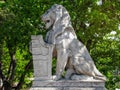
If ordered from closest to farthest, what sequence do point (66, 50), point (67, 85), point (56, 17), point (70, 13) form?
point (67, 85) → point (66, 50) → point (56, 17) → point (70, 13)

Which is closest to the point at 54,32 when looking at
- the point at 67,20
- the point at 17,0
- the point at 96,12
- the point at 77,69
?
Answer: the point at 67,20

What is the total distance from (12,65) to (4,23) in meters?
3.28

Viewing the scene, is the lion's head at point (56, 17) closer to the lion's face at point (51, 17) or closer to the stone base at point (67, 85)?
the lion's face at point (51, 17)

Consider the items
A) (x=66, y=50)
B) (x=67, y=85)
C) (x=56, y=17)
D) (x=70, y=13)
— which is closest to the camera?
(x=67, y=85)

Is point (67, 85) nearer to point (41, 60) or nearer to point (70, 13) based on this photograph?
point (41, 60)

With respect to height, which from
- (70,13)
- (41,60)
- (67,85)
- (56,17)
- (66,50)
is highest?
(70,13)

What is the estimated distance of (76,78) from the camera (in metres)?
11.0

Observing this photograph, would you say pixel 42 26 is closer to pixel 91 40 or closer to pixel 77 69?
pixel 91 40

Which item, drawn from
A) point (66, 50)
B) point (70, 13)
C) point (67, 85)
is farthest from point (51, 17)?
point (70, 13)

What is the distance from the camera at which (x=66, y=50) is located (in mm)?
11219

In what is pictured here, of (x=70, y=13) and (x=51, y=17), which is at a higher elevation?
(x=70, y=13)

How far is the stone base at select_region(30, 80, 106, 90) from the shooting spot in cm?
1080

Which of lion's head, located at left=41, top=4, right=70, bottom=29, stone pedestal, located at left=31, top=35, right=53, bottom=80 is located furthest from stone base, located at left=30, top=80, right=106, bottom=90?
lion's head, located at left=41, top=4, right=70, bottom=29

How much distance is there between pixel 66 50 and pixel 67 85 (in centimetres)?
105
